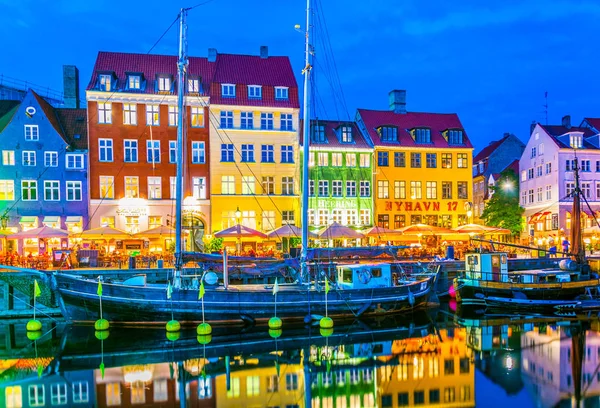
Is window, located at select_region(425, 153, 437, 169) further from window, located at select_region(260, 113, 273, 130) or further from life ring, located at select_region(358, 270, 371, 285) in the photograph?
life ring, located at select_region(358, 270, 371, 285)

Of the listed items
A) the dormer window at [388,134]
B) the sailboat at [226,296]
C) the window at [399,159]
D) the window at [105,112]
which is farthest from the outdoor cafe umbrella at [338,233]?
the window at [105,112]

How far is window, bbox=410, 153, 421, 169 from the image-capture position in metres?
53.2

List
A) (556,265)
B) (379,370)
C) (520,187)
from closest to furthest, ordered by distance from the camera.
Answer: (379,370), (556,265), (520,187)

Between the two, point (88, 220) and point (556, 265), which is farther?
point (88, 220)

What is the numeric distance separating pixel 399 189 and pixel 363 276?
2230 centimetres

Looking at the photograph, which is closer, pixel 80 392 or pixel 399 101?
pixel 80 392

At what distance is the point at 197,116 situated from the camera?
4744 cm

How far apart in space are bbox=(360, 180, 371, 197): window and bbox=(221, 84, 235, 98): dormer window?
542 inches

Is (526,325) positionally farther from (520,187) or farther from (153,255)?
(520,187)

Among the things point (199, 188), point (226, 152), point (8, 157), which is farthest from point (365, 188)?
point (8, 157)

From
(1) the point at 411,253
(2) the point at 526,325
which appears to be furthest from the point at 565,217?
(2) the point at 526,325

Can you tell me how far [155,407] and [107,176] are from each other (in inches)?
1218

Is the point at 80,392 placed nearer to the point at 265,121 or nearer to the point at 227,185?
the point at 227,185

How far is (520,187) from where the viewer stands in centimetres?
6266
